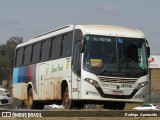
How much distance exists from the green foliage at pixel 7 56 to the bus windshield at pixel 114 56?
312ft

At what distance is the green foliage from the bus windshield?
95022 mm

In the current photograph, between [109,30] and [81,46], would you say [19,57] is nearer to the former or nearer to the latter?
[109,30]

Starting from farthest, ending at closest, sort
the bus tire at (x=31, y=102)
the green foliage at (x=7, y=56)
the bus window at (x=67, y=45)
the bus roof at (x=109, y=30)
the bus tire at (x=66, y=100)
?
the green foliage at (x=7, y=56)
the bus tire at (x=31, y=102)
the bus window at (x=67, y=45)
the bus tire at (x=66, y=100)
the bus roof at (x=109, y=30)

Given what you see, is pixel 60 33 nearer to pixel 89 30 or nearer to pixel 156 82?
pixel 89 30

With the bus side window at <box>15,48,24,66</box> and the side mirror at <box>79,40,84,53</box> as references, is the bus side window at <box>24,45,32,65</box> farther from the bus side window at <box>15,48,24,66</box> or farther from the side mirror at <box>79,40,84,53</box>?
→ the side mirror at <box>79,40,84,53</box>

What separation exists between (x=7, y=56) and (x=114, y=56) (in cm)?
10648

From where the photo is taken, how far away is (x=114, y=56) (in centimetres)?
2139

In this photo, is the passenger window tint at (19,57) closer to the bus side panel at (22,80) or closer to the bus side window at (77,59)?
the bus side panel at (22,80)

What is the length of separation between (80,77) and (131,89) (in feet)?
6.86

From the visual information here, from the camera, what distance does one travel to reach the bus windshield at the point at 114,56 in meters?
21.3

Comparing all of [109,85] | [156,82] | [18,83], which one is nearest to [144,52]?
[109,85]

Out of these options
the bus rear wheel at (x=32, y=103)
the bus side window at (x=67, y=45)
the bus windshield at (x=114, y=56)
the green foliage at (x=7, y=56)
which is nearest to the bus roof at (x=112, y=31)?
the bus windshield at (x=114, y=56)

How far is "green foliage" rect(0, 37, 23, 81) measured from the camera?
4638 inches

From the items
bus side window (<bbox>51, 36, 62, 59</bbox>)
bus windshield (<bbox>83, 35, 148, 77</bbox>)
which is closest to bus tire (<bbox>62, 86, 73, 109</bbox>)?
bus side window (<bbox>51, 36, 62, 59</bbox>)
